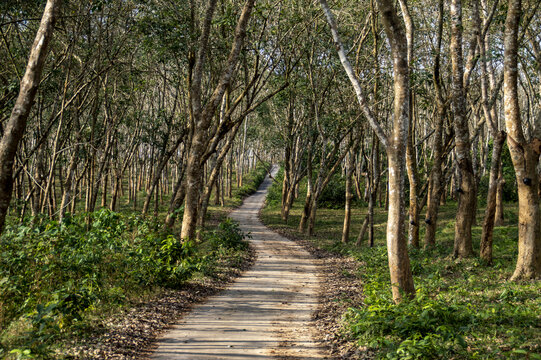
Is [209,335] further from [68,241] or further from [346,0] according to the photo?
[346,0]

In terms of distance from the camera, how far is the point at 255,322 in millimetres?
8234

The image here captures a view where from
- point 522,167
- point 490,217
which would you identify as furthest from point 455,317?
point 490,217

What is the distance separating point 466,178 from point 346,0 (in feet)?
35.4

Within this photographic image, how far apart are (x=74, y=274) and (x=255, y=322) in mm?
3503

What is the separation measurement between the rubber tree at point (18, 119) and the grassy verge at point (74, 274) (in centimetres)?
112

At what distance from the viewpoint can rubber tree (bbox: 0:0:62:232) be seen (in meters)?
6.86

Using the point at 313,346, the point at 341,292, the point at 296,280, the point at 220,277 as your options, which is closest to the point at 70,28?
the point at 220,277

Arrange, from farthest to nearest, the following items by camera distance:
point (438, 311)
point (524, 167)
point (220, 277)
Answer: point (220, 277)
point (524, 167)
point (438, 311)

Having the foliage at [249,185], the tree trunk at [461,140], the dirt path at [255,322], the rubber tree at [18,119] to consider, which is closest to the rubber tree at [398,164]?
the dirt path at [255,322]

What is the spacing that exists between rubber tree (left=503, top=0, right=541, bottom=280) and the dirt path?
16.1 ft

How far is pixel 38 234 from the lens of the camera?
836cm

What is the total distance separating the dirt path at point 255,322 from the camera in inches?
260

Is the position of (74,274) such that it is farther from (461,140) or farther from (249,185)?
(249,185)

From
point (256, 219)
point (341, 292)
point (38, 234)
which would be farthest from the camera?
point (256, 219)
